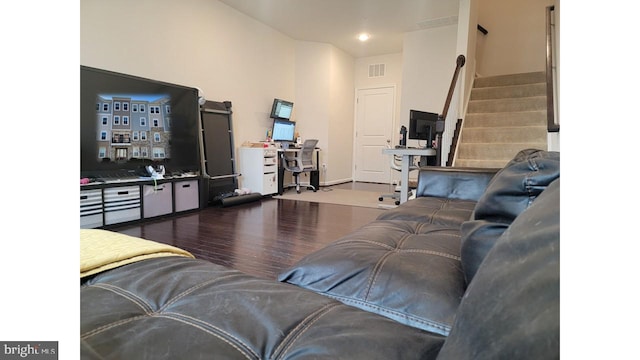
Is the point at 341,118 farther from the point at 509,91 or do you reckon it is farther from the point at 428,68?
the point at 509,91

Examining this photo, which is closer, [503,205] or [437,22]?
[503,205]

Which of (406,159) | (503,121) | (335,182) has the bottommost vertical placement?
(335,182)

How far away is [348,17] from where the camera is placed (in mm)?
5457

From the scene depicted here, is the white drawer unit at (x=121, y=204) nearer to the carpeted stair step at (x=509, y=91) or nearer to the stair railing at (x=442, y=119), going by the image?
the stair railing at (x=442, y=119)

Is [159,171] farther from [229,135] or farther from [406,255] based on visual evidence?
[406,255]

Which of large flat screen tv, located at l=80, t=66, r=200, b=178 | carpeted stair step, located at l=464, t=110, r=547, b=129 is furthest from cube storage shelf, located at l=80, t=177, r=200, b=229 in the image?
carpeted stair step, located at l=464, t=110, r=547, b=129

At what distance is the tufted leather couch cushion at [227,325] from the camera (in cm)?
55

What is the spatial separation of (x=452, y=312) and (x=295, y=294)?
37 cm

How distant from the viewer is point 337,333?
1.99ft

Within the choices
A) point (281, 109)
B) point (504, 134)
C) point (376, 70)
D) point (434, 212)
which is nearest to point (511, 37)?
point (376, 70)

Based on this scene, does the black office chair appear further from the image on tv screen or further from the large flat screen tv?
the image on tv screen

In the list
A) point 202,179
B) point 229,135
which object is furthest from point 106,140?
point 229,135

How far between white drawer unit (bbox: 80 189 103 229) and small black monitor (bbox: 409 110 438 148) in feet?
11.3
